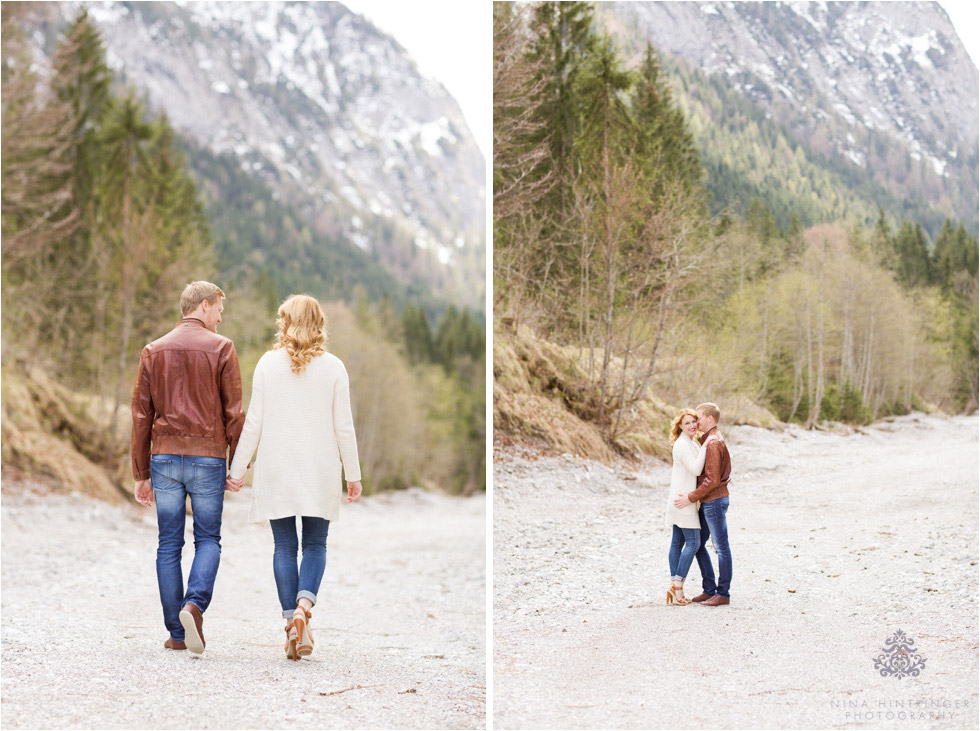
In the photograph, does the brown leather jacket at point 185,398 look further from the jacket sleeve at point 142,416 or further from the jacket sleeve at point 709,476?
the jacket sleeve at point 709,476

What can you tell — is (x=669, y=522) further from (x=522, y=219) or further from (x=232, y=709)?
(x=232, y=709)

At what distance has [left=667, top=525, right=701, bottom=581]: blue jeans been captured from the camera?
4184 mm

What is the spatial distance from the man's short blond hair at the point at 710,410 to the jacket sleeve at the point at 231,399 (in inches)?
98.2

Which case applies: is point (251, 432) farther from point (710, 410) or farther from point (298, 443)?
point (710, 410)

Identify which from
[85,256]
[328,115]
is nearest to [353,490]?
[85,256]

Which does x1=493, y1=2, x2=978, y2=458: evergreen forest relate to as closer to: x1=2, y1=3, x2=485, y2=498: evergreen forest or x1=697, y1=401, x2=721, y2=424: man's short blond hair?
x1=697, y1=401, x2=721, y2=424: man's short blond hair

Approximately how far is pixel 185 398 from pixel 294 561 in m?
0.93

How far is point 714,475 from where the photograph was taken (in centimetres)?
423

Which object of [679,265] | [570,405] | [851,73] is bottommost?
[570,405]

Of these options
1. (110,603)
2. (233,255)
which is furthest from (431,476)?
(110,603)

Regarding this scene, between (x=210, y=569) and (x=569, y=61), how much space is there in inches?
138

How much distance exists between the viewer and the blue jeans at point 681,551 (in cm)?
418

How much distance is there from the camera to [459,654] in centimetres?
518

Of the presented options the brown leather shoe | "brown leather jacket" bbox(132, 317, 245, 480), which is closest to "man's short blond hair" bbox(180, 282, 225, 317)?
"brown leather jacket" bbox(132, 317, 245, 480)
